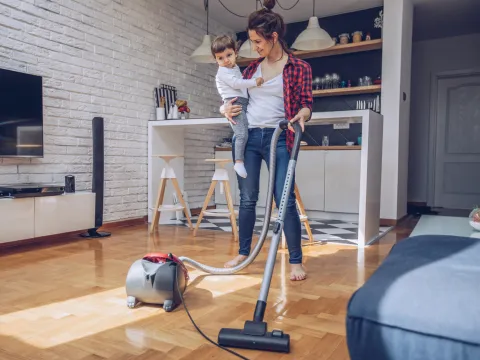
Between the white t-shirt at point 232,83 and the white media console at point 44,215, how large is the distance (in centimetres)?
157

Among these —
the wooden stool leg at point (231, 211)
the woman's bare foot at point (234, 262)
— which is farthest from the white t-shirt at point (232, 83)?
the wooden stool leg at point (231, 211)

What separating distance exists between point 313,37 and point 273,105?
6.07 feet

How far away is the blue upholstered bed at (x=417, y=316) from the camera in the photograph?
1.96 ft

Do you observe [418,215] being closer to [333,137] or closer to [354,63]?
[333,137]

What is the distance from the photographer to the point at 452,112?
607 cm

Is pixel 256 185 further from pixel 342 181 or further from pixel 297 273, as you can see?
pixel 342 181

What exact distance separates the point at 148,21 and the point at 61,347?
3.59 metres

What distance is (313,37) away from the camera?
3625 mm

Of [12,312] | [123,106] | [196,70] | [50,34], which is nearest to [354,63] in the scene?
[196,70]

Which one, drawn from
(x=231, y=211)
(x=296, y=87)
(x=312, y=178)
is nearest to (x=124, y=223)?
(x=231, y=211)

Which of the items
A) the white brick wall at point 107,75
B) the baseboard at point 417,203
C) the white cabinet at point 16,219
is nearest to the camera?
the white cabinet at point 16,219

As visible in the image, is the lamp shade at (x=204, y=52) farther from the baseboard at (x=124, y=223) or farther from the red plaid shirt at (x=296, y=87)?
the red plaid shirt at (x=296, y=87)

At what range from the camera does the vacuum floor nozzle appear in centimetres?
124

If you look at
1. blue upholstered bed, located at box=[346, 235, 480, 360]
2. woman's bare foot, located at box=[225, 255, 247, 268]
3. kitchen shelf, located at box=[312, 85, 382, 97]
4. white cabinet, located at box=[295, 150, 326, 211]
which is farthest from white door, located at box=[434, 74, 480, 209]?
blue upholstered bed, located at box=[346, 235, 480, 360]
